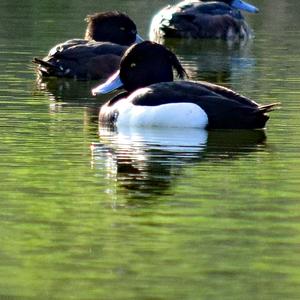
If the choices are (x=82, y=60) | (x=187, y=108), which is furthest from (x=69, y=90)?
(x=187, y=108)

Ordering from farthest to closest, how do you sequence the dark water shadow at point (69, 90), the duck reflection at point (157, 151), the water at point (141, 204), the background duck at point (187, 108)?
1. the dark water shadow at point (69, 90)
2. the background duck at point (187, 108)
3. the duck reflection at point (157, 151)
4. the water at point (141, 204)

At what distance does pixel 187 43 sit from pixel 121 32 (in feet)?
15.7

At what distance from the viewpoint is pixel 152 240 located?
8.63 metres

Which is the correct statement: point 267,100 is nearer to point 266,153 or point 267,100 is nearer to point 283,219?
point 266,153

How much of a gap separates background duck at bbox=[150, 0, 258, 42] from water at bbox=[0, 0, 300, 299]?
791cm

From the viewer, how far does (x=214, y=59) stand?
2122 cm

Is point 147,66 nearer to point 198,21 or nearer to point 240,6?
point 198,21

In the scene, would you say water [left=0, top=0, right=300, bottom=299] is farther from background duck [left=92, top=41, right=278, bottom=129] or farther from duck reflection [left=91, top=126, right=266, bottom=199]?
background duck [left=92, top=41, right=278, bottom=129]

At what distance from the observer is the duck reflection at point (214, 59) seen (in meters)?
18.4

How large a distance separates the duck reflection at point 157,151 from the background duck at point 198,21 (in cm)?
1144

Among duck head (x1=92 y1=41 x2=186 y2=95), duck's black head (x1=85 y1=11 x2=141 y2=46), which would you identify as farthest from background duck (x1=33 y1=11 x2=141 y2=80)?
duck head (x1=92 y1=41 x2=186 y2=95)

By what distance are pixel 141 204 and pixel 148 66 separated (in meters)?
4.83

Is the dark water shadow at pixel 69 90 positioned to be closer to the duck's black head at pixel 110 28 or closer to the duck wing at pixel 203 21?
the duck's black head at pixel 110 28

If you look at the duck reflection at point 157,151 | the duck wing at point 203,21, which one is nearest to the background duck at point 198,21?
the duck wing at point 203,21
